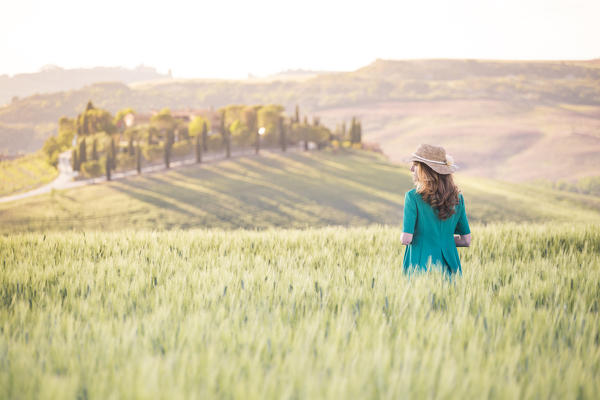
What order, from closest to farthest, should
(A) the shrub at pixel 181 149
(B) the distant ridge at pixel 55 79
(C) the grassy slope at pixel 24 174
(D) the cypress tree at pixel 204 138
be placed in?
(C) the grassy slope at pixel 24 174 < (D) the cypress tree at pixel 204 138 < (A) the shrub at pixel 181 149 < (B) the distant ridge at pixel 55 79

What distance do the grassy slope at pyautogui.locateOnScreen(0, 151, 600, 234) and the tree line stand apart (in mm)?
6690

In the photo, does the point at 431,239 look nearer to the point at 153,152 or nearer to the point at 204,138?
the point at 204,138

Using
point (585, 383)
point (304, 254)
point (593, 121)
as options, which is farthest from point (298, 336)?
point (593, 121)

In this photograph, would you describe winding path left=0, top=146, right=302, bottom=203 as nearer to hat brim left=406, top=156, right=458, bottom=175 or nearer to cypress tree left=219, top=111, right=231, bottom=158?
cypress tree left=219, top=111, right=231, bottom=158

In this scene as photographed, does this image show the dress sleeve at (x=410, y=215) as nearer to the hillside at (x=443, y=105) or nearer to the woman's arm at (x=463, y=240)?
the woman's arm at (x=463, y=240)

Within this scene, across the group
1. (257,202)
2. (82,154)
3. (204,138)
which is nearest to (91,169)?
(82,154)

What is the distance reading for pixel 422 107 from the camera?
431 ft

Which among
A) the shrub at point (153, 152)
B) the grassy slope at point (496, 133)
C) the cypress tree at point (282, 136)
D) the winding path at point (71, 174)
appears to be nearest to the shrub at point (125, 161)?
the winding path at point (71, 174)

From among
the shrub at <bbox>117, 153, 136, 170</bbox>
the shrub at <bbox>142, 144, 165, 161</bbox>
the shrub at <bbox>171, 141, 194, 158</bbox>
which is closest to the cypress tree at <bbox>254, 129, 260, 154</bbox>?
the shrub at <bbox>171, 141, 194, 158</bbox>

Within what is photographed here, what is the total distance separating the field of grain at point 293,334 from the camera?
5.39 ft

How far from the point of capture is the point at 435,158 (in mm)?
3602

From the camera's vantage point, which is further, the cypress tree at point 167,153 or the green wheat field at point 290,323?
the cypress tree at point 167,153

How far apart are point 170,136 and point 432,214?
60.6m

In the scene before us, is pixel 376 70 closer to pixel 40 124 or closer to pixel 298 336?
pixel 40 124
